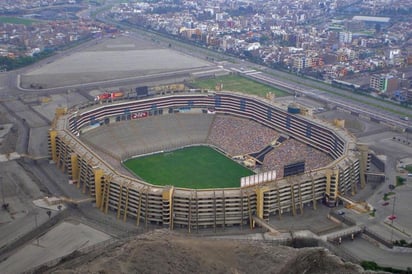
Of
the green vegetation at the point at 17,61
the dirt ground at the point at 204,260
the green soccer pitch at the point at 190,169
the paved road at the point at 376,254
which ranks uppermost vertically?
the dirt ground at the point at 204,260

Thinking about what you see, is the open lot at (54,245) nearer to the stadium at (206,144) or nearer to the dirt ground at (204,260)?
the stadium at (206,144)

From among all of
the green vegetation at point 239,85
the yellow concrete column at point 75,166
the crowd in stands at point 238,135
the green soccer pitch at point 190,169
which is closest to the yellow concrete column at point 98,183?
the yellow concrete column at point 75,166

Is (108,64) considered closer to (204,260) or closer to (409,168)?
(409,168)

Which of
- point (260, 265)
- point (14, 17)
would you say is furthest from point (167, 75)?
point (14, 17)

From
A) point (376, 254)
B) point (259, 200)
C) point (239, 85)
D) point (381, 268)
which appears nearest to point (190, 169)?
point (259, 200)

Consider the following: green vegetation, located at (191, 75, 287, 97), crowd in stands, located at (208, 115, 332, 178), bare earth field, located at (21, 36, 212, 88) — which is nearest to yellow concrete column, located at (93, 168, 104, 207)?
crowd in stands, located at (208, 115, 332, 178)

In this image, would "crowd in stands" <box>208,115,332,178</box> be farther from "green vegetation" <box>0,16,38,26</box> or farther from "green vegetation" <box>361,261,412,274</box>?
"green vegetation" <box>0,16,38,26</box>

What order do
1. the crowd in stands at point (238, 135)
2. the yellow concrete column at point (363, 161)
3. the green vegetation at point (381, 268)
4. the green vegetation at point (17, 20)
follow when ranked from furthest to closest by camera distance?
the green vegetation at point (17, 20) → the crowd in stands at point (238, 135) → the yellow concrete column at point (363, 161) → the green vegetation at point (381, 268)
